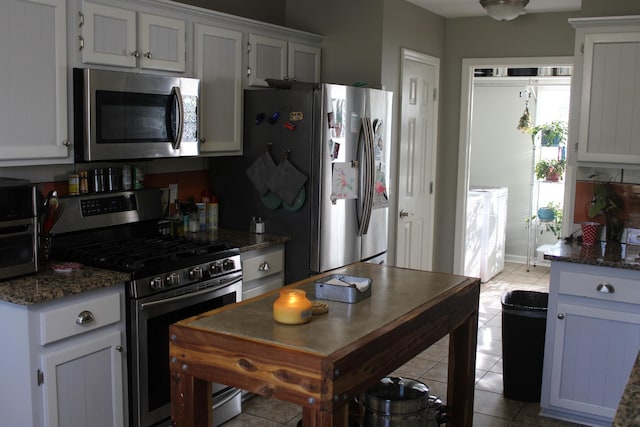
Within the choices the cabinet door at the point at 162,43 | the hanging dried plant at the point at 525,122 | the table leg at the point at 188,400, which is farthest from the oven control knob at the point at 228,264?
the hanging dried plant at the point at 525,122

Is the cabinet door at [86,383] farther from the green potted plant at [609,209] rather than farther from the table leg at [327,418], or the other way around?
the green potted plant at [609,209]

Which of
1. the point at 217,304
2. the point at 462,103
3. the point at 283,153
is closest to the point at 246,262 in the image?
the point at 217,304

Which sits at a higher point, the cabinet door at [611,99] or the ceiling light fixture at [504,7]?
the ceiling light fixture at [504,7]

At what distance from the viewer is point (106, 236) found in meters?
3.70

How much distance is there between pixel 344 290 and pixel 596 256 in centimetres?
180

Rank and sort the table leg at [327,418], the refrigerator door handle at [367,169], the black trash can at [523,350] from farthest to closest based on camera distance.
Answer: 1. the refrigerator door handle at [367,169]
2. the black trash can at [523,350]
3. the table leg at [327,418]

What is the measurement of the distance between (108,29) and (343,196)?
1633 millimetres

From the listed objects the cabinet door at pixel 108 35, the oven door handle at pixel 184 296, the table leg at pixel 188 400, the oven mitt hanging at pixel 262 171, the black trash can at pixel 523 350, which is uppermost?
the cabinet door at pixel 108 35

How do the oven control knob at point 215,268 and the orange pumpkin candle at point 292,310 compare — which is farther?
the oven control knob at point 215,268

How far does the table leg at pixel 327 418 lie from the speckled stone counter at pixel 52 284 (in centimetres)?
122

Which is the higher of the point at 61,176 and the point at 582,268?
the point at 61,176

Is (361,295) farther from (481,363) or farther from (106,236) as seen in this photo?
(481,363)

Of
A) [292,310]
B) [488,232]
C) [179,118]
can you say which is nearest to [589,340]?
[292,310]

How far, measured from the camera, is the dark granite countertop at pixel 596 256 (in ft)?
11.7
